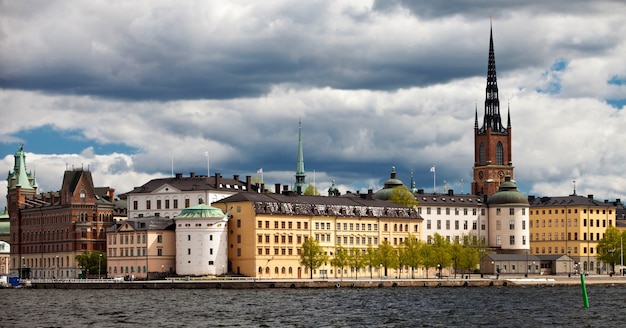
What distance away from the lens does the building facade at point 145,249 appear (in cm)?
15962

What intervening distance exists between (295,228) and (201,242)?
13.5 m

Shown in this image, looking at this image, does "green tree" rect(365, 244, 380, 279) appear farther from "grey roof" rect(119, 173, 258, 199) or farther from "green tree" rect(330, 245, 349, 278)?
"grey roof" rect(119, 173, 258, 199)

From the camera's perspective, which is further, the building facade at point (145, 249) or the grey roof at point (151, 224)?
the grey roof at point (151, 224)

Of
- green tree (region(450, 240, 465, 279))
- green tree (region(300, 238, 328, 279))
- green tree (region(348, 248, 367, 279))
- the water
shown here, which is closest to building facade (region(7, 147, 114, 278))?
green tree (region(300, 238, 328, 279))

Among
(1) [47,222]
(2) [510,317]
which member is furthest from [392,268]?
(2) [510,317]

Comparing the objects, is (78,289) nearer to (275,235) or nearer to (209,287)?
(209,287)

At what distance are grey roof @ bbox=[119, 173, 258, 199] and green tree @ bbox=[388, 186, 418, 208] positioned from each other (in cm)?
2307

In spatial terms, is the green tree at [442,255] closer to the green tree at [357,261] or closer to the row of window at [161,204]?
the green tree at [357,261]

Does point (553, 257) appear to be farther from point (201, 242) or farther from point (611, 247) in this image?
point (201, 242)

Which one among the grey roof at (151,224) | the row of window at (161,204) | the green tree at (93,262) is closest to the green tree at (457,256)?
the row of window at (161,204)

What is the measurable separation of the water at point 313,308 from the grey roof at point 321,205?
975 inches

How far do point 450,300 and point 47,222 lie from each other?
93.7m

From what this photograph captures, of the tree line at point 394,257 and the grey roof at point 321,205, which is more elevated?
the grey roof at point 321,205

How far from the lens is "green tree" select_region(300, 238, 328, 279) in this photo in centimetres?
15688
